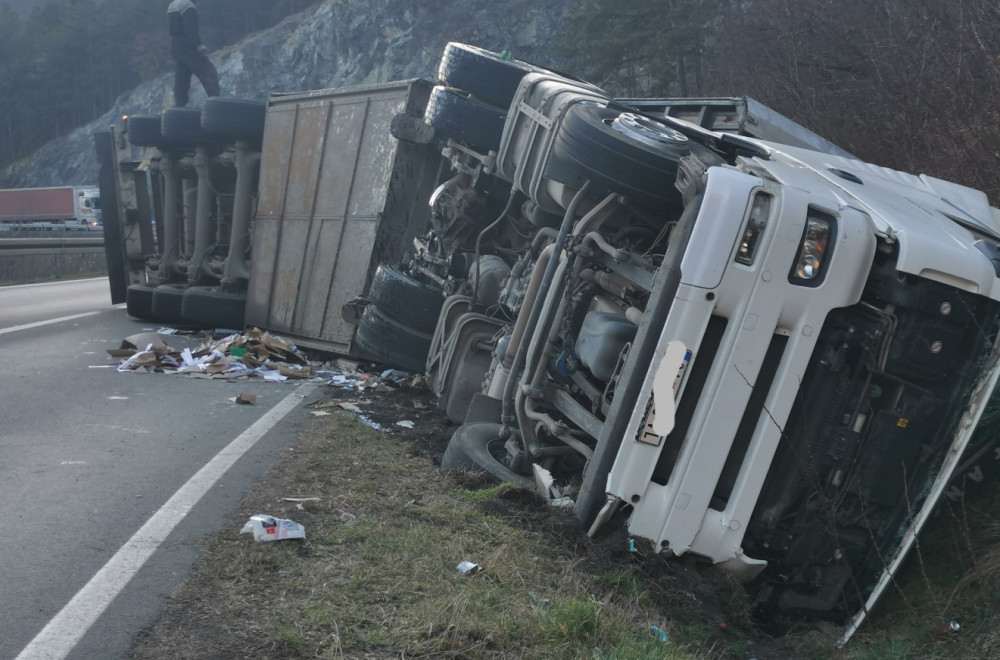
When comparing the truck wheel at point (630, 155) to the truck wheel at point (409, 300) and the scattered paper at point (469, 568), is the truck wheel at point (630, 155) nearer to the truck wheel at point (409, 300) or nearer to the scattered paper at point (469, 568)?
the scattered paper at point (469, 568)

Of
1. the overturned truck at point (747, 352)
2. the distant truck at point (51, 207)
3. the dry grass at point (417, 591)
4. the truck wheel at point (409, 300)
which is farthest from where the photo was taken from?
the distant truck at point (51, 207)

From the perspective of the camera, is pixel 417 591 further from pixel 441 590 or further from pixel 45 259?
pixel 45 259

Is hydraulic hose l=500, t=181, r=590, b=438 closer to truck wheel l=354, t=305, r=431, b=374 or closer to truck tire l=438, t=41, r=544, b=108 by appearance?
truck tire l=438, t=41, r=544, b=108

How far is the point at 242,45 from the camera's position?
6775cm

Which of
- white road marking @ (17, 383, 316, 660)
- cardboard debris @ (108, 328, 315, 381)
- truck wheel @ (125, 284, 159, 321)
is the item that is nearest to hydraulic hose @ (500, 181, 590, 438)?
white road marking @ (17, 383, 316, 660)

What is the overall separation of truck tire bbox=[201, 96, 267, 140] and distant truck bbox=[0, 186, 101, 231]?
49126 millimetres

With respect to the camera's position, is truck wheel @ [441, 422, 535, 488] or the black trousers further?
the black trousers

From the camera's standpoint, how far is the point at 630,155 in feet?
15.5

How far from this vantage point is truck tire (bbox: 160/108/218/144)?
13180 mm

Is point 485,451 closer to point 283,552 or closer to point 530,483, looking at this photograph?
point 530,483

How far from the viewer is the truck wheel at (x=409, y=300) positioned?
8500mm

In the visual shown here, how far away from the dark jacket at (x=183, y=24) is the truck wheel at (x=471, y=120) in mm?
8581

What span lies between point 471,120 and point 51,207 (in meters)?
56.7

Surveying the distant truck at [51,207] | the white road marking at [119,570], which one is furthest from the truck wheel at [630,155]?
the distant truck at [51,207]
